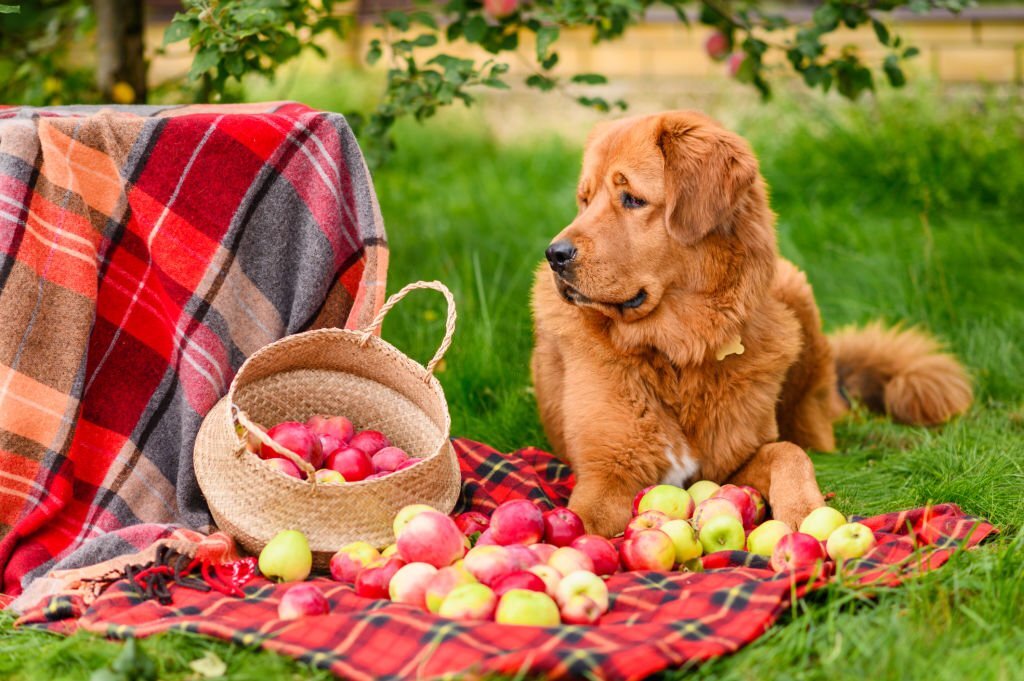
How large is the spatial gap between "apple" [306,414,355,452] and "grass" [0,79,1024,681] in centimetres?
77

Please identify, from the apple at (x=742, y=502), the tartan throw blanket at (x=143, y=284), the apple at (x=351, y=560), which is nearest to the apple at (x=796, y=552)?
the apple at (x=742, y=502)

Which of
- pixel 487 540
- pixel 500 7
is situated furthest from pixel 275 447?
pixel 500 7

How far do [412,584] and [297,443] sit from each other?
1.89 ft

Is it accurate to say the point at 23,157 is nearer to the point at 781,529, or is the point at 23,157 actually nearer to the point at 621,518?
the point at 621,518

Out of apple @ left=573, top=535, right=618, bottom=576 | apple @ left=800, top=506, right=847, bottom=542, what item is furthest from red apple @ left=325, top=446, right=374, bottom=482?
apple @ left=800, top=506, right=847, bottom=542

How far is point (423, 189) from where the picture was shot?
21.7 ft

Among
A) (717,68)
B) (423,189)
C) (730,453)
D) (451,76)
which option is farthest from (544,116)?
(730,453)

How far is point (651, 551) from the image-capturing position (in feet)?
8.34

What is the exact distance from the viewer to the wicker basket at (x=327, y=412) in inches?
102

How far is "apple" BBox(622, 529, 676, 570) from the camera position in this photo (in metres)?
2.54

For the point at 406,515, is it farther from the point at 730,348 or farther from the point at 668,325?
the point at 730,348

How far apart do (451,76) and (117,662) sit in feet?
7.56

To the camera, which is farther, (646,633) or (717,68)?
(717,68)

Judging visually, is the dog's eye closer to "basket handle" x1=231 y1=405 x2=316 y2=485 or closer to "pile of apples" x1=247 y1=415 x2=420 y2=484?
"pile of apples" x1=247 y1=415 x2=420 y2=484
